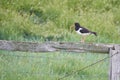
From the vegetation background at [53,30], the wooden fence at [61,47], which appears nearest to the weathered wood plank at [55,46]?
the wooden fence at [61,47]

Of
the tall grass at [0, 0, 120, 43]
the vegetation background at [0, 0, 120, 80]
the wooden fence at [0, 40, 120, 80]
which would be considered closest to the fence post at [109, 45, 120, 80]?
the wooden fence at [0, 40, 120, 80]

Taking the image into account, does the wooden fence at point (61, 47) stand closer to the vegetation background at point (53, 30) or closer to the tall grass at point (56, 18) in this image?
the vegetation background at point (53, 30)

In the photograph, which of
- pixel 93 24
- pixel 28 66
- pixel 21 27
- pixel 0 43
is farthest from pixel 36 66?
pixel 93 24

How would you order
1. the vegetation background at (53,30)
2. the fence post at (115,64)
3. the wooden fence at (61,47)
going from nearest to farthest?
the fence post at (115,64) < the wooden fence at (61,47) < the vegetation background at (53,30)

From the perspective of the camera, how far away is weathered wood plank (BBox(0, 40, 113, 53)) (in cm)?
466

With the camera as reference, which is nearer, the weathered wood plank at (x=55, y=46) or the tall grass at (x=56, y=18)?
the weathered wood plank at (x=55, y=46)

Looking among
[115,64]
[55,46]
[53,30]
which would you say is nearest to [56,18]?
[53,30]

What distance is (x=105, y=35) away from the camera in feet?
32.7

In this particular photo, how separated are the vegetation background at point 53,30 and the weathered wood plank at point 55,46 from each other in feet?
5.45

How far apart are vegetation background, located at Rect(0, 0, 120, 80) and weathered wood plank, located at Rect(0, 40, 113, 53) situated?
1662mm

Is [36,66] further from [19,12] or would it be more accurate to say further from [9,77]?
[19,12]

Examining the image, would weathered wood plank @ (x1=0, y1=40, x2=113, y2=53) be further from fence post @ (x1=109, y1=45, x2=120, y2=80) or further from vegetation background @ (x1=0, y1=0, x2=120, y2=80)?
vegetation background @ (x1=0, y1=0, x2=120, y2=80)

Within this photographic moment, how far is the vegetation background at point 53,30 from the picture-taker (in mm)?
6828

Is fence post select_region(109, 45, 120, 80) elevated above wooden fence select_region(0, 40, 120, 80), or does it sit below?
below
